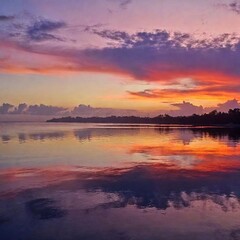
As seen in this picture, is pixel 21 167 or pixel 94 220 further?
pixel 21 167

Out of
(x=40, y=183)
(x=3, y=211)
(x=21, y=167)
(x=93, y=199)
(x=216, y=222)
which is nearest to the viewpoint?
(x=216, y=222)

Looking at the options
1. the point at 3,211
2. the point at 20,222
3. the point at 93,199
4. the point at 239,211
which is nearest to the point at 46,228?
the point at 20,222

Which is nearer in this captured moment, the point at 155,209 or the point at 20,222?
the point at 20,222

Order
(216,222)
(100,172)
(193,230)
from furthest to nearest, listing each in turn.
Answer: (100,172), (216,222), (193,230)

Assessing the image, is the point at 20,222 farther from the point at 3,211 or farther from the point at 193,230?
the point at 193,230

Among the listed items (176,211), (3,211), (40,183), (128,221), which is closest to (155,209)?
(176,211)

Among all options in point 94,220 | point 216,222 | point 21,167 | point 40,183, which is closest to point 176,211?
point 216,222

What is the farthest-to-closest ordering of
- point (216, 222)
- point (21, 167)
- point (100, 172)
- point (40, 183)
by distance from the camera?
point (21, 167)
point (100, 172)
point (40, 183)
point (216, 222)

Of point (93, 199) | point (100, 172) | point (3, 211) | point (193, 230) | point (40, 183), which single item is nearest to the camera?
point (193, 230)

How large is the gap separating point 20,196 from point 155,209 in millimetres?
5984

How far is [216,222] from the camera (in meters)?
11.6

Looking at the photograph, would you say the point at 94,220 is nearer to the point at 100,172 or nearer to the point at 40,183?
the point at 40,183

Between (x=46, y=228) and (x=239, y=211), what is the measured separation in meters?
6.95

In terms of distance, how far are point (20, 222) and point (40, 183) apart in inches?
258
